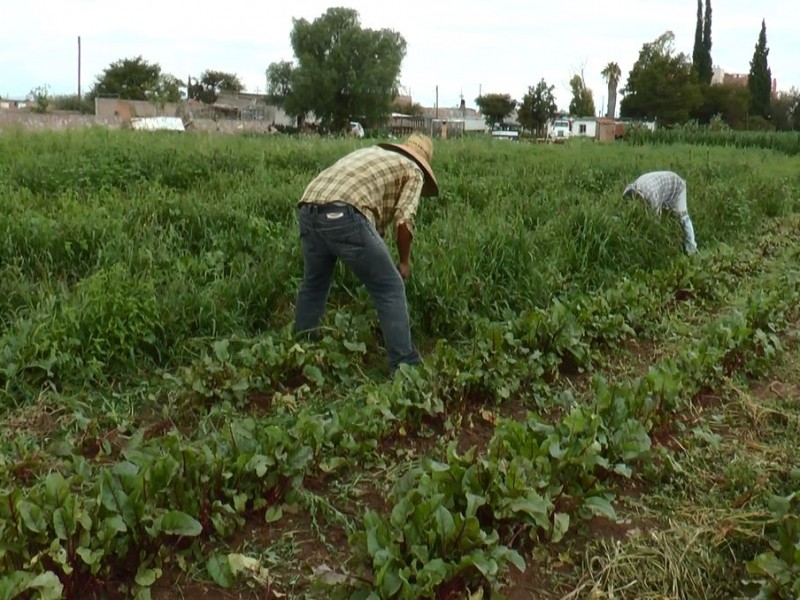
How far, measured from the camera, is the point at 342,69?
4094cm

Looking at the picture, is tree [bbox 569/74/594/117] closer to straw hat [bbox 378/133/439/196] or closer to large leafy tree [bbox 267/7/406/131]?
large leafy tree [bbox 267/7/406/131]

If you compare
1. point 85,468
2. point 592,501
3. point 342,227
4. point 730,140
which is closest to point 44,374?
point 85,468

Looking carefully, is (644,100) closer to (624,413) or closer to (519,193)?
(519,193)

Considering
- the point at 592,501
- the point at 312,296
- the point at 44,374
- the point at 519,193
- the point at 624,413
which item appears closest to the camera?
the point at 592,501

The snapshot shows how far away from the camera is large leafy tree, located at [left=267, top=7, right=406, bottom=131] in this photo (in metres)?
40.5

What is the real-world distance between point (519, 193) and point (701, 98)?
4620cm

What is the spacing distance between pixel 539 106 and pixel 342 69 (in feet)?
50.5

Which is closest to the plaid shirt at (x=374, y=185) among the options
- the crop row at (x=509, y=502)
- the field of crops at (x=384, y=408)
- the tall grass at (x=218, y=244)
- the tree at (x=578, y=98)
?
the field of crops at (x=384, y=408)

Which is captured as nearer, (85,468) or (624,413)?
(85,468)

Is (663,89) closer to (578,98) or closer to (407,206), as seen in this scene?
(578,98)

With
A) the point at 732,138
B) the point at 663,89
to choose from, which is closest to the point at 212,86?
the point at 663,89

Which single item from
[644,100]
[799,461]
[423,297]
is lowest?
[799,461]

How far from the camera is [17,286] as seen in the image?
16.2 feet

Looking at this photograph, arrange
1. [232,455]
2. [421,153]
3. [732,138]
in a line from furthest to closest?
[732,138], [421,153], [232,455]
